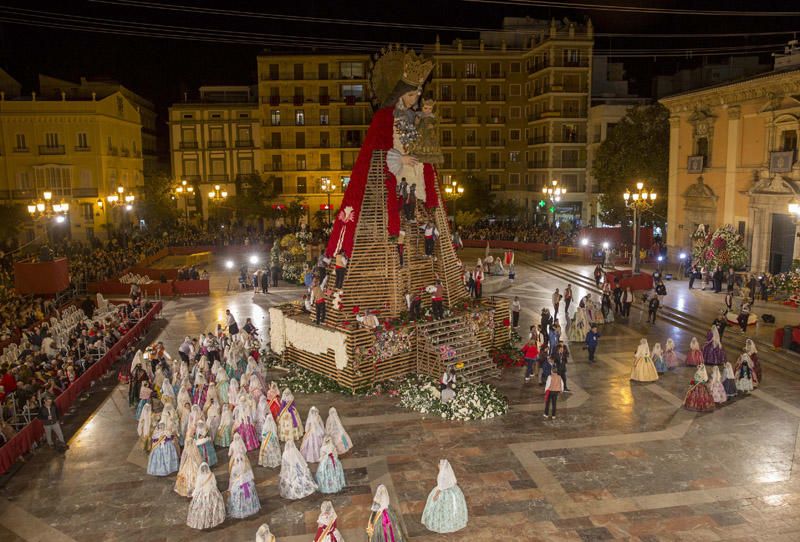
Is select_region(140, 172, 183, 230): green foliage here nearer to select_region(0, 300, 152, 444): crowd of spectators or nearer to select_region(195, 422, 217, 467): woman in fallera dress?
select_region(0, 300, 152, 444): crowd of spectators

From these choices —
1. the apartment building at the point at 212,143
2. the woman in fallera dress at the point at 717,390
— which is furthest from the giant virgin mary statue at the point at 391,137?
the apartment building at the point at 212,143

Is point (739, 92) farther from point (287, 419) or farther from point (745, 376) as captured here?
point (287, 419)

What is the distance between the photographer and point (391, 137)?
63.1 ft

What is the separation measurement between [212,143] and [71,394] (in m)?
46.9

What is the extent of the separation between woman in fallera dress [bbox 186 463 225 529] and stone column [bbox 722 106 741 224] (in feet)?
101

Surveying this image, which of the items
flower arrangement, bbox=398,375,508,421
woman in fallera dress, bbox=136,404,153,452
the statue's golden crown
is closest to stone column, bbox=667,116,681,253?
the statue's golden crown

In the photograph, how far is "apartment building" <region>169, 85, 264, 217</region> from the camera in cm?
6075

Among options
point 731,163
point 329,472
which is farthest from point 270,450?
point 731,163

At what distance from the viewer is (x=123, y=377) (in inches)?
779

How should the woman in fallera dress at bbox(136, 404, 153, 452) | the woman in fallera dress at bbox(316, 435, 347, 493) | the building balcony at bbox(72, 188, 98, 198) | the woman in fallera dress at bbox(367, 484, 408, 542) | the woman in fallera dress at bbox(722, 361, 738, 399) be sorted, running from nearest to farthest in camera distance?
the woman in fallera dress at bbox(367, 484, 408, 542) → the woman in fallera dress at bbox(316, 435, 347, 493) → the woman in fallera dress at bbox(136, 404, 153, 452) → the woman in fallera dress at bbox(722, 361, 738, 399) → the building balcony at bbox(72, 188, 98, 198)

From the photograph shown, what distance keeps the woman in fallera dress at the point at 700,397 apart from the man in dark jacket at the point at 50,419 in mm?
15214

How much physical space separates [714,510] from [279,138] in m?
54.9

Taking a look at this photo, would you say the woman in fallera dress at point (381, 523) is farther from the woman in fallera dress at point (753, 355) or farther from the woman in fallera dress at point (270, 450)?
the woman in fallera dress at point (753, 355)

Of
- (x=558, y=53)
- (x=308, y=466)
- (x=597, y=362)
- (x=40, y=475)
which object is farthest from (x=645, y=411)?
(x=558, y=53)
